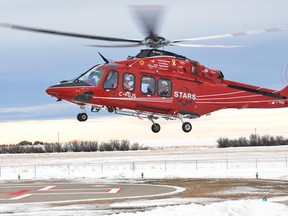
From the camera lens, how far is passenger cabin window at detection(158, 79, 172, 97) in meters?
25.1

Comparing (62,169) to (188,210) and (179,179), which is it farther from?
(188,210)

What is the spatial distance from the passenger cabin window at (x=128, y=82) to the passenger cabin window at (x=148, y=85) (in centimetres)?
41

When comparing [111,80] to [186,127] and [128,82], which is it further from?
[186,127]

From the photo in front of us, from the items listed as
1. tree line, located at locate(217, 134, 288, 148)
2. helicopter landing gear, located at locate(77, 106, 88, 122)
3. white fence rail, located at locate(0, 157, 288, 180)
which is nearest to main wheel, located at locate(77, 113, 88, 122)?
helicopter landing gear, located at locate(77, 106, 88, 122)

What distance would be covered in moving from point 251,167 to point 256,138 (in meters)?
79.5

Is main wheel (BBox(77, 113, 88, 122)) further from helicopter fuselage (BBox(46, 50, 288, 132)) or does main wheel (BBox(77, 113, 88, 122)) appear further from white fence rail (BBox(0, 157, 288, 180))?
white fence rail (BBox(0, 157, 288, 180))

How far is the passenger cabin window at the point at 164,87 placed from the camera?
2509 cm

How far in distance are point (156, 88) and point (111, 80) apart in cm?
183

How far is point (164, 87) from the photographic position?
25.2 meters

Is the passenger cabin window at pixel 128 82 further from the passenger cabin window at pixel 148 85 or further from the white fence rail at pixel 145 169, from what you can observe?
the white fence rail at pixel 145 169

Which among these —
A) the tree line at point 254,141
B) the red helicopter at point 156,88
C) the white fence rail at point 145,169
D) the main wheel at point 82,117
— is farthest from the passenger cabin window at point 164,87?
the tree line at point 254,141

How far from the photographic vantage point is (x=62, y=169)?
241 feet

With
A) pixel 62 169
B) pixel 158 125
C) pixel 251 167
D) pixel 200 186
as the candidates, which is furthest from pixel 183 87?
pixel 62 169

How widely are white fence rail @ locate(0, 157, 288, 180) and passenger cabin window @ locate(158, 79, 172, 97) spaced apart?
36.0 m
